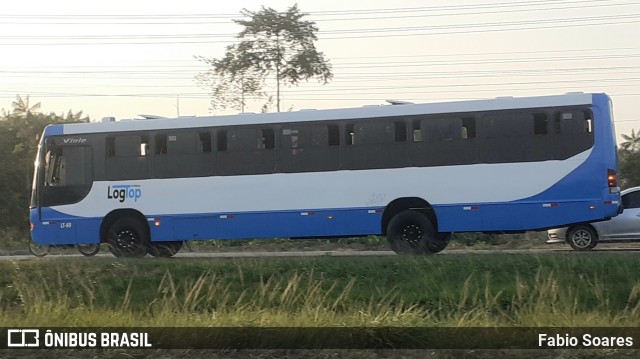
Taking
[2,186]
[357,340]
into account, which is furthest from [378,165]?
[2,186]

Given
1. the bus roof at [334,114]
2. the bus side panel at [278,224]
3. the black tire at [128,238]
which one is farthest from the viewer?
the black tire at [128,238]

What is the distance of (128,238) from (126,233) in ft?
0.42

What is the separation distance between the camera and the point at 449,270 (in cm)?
1262

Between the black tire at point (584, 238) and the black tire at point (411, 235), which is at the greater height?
the black tire at point (411, 235)

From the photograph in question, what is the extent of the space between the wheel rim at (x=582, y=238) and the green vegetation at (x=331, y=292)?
18.0ft

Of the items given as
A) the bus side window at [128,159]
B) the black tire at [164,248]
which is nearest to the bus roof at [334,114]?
the bus side window at [128,159]

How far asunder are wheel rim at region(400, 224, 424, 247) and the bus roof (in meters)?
2.49

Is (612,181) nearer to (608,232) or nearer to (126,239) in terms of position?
(608,232)

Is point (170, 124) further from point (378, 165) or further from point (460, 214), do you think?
point (460, 214)

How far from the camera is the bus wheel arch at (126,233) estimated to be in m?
17.2

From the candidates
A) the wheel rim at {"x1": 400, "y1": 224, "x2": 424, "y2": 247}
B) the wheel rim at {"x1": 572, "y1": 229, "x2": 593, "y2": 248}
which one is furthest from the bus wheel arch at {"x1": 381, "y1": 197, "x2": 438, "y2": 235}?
the wheel rim at {"x1": 572, "y1": 229, "x2": 593, "y2": 248}

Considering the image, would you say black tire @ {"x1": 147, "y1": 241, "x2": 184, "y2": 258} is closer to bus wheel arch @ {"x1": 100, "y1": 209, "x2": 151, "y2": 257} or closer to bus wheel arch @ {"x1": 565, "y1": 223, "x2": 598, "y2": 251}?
bus wheel arch @ {"x1": 100, "y1": 209, "x2": 151, "y2": 257}

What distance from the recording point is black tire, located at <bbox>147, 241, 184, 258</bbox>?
1759 cm

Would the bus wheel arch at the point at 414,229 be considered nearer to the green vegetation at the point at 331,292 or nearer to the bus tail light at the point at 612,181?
the green vegetation at the point at 331,292
